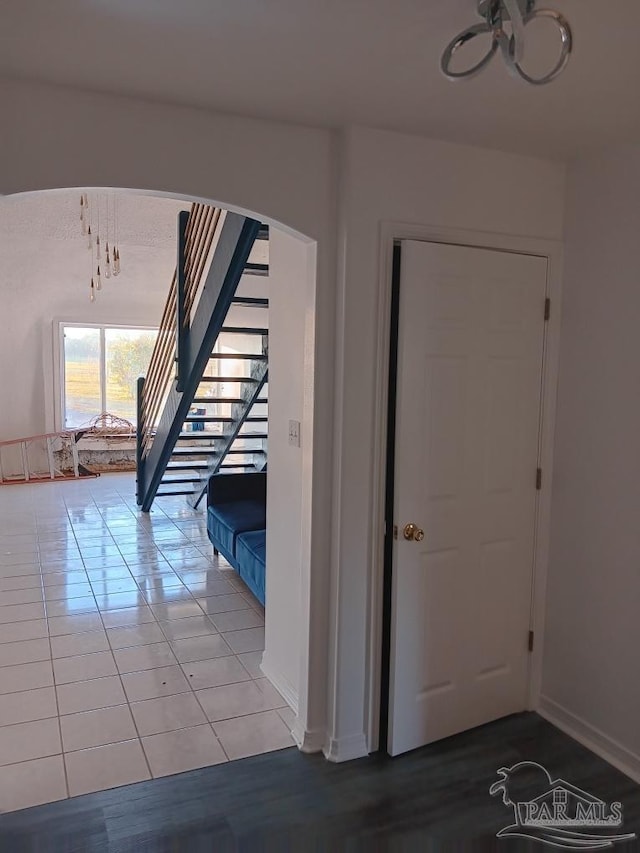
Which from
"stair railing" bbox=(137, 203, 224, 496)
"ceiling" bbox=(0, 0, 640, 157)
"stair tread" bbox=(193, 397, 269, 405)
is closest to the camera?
"ceiling" bbox=(0, 0, 640, 157)

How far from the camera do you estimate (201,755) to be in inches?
104

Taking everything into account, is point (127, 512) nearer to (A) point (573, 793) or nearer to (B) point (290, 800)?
(B) point (290, 800)

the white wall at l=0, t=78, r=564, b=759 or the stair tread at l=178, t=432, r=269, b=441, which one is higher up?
the white wall at l=0, t=78, r=564, b=759

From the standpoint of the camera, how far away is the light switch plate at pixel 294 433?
291 cm

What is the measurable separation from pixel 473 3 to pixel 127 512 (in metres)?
5.96

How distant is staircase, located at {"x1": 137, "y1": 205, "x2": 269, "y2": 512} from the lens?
392 cm

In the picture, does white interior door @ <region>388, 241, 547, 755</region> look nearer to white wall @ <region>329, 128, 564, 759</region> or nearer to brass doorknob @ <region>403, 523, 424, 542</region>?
brass doorknob @ <region>403, 523, 424, 542</region>

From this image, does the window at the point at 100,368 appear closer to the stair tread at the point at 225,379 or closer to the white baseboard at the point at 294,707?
the stair tread at the point at 225,379

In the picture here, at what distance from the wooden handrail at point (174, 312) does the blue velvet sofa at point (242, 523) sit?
3.33ft

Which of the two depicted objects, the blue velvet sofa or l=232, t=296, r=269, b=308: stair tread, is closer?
the blue velvet sofa

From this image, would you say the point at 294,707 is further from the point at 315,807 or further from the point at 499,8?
the point at 499,8

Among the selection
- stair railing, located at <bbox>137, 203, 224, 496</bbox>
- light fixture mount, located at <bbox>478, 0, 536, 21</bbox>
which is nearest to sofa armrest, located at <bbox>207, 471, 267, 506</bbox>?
stair railing, located at <bbox>137, 203, 224, 496</bbox>

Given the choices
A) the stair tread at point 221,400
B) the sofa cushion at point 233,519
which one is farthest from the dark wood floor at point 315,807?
the stair tread at point 221,400

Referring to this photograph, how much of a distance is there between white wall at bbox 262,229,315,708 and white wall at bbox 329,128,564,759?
0.90 feet
